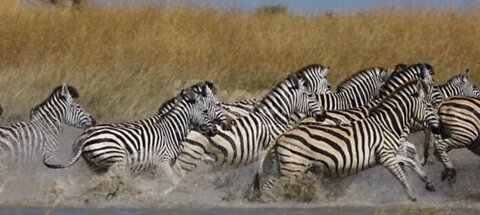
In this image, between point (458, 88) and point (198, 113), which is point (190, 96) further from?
point (458, 88)

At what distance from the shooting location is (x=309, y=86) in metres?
13.5

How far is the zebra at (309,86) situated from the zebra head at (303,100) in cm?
42

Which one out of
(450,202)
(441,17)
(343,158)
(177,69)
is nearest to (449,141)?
(450,202)

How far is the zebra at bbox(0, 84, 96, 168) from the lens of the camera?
1200 cm

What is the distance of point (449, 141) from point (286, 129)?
1.71m

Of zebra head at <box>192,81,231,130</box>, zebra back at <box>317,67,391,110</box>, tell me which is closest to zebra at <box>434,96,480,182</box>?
zebra back at <box>317,67,391,110</box>

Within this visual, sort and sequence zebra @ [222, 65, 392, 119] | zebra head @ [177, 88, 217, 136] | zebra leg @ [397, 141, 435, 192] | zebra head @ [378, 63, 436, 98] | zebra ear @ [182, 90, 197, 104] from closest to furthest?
1. zebra leg @ [397, 141, 435, 192]
2. zebra head @ [177, 88, 217, 136]
3. zebra ear @ [182, 90, 197, 104]
4. zebra head @ [378, 63, 436, 98]
5. zebra @ [222, 65, 392, 119]

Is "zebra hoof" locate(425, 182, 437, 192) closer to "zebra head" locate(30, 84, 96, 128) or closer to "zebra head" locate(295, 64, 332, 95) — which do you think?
"zebra head" locate(295, 64, 332, 95)

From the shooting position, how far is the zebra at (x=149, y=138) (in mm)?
11453

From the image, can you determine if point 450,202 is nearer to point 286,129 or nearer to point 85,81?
point 286,129

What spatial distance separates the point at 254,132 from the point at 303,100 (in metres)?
0.63

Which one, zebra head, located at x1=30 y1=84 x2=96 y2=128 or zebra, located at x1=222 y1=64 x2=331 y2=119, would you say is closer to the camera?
zebra head, located at x1=30 y1=84 x2=96 y2=128

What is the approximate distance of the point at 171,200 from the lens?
458 inches

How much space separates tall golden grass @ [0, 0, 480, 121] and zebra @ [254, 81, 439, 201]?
180 inches
